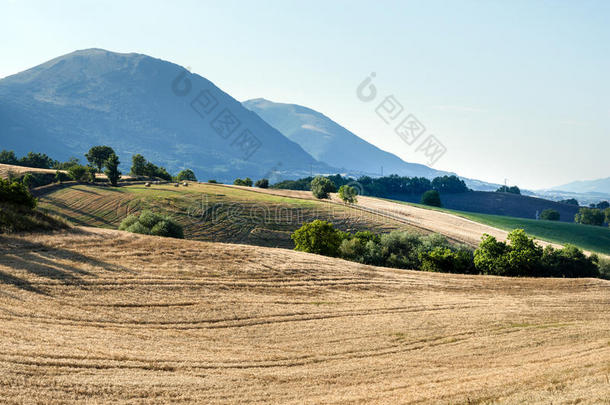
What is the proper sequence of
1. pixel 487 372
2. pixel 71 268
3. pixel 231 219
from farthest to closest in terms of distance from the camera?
pixel 231 219 → pixel 71 268 → pixel 487 372

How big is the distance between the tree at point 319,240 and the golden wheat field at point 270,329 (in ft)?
45.2

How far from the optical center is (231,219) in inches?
3460

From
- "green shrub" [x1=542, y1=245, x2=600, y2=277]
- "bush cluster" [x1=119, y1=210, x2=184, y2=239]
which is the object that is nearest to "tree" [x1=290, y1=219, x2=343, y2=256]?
"bush cluster" [x1=119, y1=210, x2=184, y2=239]

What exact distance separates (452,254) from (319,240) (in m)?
17.4

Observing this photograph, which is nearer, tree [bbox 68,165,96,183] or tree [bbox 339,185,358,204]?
tree [bbox 68,165,96,183]

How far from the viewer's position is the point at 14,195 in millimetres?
44031

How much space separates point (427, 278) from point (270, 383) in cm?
2680

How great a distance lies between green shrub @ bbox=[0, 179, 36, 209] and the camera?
4347 cm

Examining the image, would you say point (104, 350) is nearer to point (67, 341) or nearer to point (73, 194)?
point (67, 341)

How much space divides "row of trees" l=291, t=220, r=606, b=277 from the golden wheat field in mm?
7457

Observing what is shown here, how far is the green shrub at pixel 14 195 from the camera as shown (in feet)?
143

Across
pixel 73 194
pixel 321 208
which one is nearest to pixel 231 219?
pixel 321 208

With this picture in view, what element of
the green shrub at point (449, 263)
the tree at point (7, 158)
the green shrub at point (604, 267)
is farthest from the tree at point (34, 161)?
the green shrub at point (604, 267)

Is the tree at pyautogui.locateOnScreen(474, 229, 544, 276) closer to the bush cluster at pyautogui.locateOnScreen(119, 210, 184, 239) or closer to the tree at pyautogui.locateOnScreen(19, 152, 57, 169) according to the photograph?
the bush cluster at pyautogui.locateOnScreen(119, 210, 184, 239)
